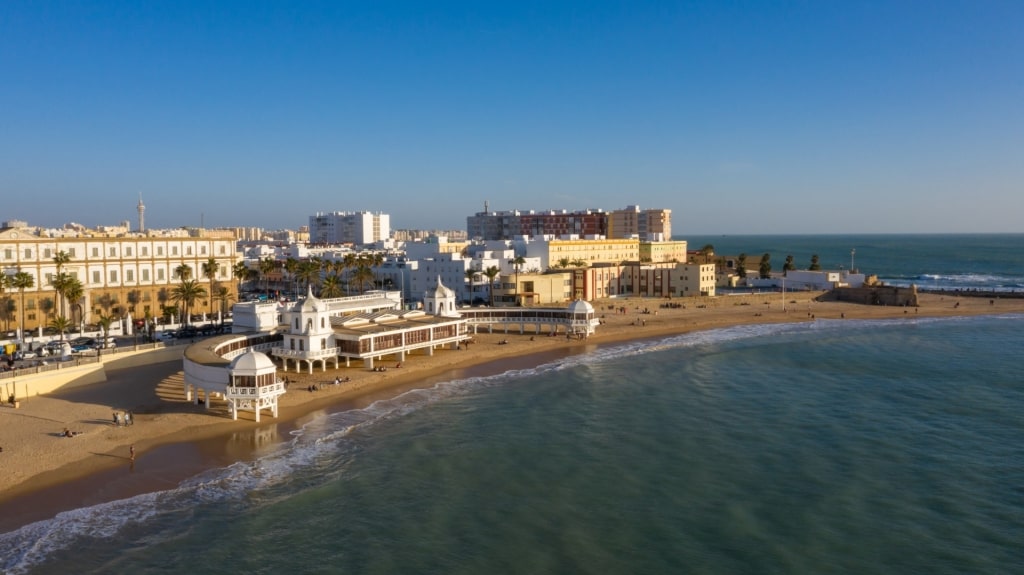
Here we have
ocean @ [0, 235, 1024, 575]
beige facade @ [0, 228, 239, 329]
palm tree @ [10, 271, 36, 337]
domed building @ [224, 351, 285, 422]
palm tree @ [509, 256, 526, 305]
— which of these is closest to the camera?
ocean @ [0, 235, 1024, 575]

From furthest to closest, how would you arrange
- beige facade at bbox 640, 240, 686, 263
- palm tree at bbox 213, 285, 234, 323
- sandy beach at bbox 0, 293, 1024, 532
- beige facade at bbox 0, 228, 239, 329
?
beige facade at bbox 640, 240, 686, 263, palm tree at bbox 213, 285, 234, 323, beige facade at bbox 0, 228, 239, 329, sandy beach at bbox 0, 293, 1024, 532

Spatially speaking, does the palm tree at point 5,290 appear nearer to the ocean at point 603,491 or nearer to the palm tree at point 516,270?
the ocean at point 603,491

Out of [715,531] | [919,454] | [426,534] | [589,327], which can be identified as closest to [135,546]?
[426,534]

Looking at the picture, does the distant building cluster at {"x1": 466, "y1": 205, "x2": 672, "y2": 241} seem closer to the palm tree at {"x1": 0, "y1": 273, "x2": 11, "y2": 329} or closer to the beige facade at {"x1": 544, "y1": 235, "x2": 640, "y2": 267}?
→ the beige facade at {"x1": 544, "y1": 235, "x2": 640, "y2": 267}

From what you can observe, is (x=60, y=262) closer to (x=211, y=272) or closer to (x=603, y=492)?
(x=211, y=272)

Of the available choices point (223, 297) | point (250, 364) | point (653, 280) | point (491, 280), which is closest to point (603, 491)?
point (250, 364)

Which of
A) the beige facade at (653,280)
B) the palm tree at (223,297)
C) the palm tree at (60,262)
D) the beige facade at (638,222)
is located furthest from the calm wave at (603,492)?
the beige facade at (638,222)

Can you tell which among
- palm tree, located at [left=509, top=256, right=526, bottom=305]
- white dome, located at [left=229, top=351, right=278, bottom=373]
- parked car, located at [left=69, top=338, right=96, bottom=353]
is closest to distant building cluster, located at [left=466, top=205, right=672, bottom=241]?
palm tree, located at [left=509, top=256, right=526, bottom=305]
